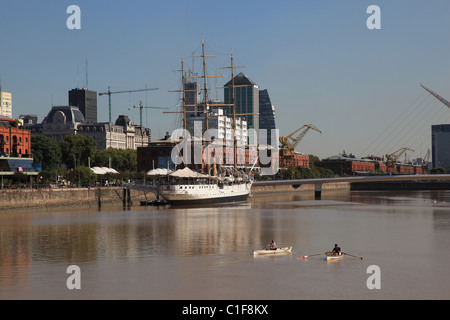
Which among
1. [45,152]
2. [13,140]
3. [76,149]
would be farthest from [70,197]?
[76,149]

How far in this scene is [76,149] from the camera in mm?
153875

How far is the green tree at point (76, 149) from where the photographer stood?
153 metres

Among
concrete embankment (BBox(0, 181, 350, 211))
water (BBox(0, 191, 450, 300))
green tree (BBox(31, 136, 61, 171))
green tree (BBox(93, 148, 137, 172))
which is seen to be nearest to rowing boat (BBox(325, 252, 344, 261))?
water (BBox(0, 191, 450, 300))

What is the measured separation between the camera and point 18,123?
4515 inches

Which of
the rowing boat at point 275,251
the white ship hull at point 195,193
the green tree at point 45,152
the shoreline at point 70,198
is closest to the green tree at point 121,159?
the green tree at point 45,152

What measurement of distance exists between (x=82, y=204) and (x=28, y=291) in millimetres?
68878

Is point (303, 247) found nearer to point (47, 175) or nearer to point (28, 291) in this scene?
point (28, 291)

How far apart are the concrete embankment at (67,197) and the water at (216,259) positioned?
10729mm

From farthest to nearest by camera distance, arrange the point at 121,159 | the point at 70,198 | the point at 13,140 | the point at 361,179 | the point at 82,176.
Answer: the point at 121,159 → the point at 361,179 → the point at 82,176 → the point at 13,140 → the point at 70,198

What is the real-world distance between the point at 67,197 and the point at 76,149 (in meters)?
57.5

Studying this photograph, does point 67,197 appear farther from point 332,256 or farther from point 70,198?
point 332,256

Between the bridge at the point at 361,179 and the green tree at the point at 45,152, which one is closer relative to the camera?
the bridge at the point at 361,179

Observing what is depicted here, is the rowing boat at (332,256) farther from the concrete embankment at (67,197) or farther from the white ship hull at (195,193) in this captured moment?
the white ship hull at (195,193)
